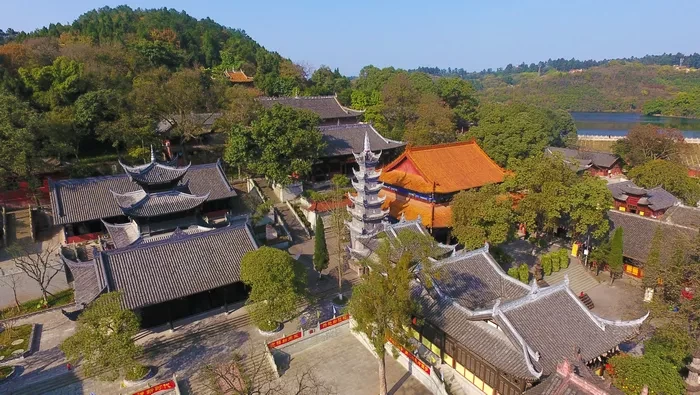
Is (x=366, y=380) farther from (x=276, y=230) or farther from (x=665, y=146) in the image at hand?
(x=665, y=146)

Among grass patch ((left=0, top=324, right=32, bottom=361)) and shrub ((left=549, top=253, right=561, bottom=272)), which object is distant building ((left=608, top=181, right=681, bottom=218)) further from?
grass patch ((left=0, top=324, right=32, bottom=361))

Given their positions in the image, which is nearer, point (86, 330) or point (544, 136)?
point (86, 330)

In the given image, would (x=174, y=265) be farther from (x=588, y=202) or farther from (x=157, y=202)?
(x=588, y=202)

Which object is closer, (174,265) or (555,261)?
(174,265)

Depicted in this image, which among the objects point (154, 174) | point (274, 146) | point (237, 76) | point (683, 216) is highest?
point (237, 76)

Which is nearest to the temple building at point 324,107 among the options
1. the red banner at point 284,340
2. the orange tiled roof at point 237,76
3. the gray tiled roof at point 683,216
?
the orange tiled roof at point 237,76

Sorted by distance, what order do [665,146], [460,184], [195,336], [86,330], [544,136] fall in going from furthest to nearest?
[665,146] < [544,136] < [460,184] < [195,336] < [86,330]

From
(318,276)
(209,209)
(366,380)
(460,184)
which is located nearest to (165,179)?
(209,209)

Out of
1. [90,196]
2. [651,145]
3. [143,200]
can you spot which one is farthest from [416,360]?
[651,145]
